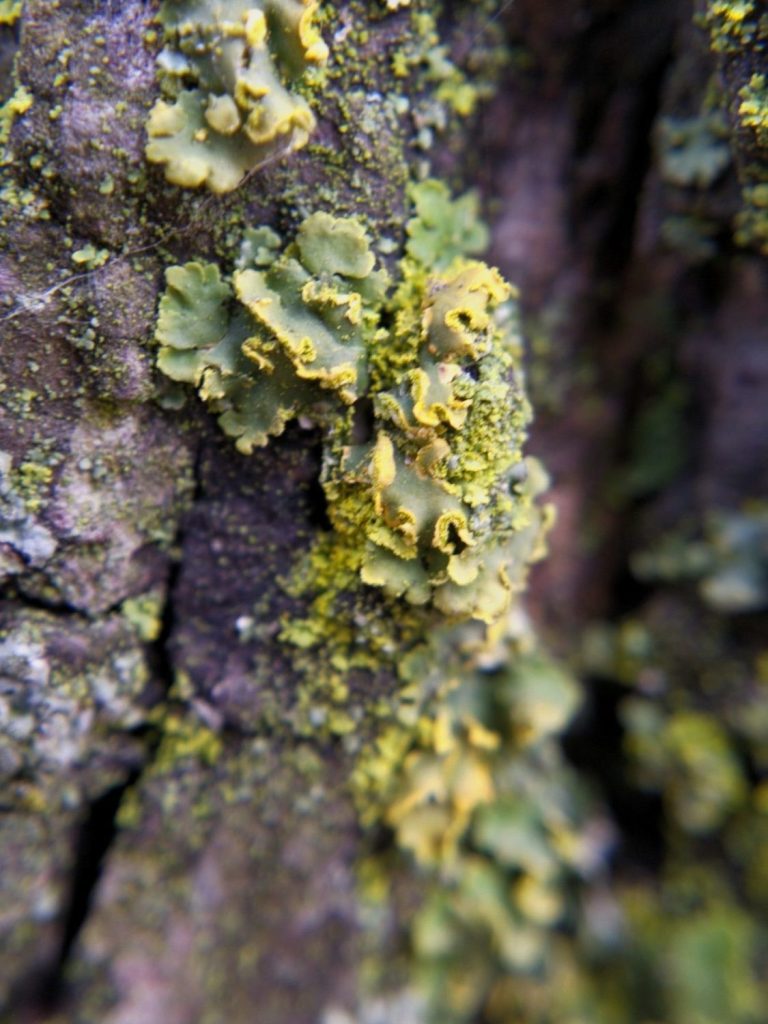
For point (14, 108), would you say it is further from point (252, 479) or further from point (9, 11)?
point (252, 479)

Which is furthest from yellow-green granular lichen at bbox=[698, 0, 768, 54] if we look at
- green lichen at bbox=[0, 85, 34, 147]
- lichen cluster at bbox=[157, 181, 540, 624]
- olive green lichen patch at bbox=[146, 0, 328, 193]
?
green lichen at bbox=[0, 85, 34, 147]

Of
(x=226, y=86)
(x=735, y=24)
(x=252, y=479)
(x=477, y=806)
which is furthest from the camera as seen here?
(x=477, y=806)

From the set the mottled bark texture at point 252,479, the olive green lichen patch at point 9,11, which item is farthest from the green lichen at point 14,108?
the olive green lichen patch at point 9,11

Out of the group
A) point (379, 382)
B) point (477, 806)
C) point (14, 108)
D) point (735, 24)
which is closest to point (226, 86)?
point (14, 108)

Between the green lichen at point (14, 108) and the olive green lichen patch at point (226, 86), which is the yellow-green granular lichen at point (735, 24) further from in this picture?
the green lichen at point (14, 108)

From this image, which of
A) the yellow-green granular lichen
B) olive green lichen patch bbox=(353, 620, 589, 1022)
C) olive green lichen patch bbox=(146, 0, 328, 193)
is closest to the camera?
olive green lichen patch bbox=(146, 0, 328, 193)

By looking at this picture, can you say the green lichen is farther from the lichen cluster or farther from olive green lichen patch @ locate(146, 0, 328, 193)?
the lichen cluster

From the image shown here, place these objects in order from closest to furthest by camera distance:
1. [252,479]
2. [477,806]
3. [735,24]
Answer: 1. [735,24]
2. [252,479]
3. [477,806]
